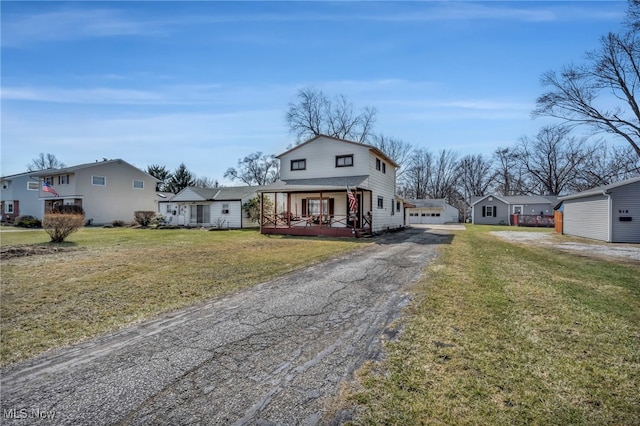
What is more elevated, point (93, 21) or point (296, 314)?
point (93, 21)

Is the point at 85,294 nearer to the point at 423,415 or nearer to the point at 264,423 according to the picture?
the point at 264,423

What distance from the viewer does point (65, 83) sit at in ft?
30.3

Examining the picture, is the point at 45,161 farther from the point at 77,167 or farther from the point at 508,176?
the point at 508,176

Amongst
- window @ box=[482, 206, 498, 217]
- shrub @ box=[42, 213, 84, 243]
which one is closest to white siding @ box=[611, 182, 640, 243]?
shrub @ box=[42, 213, 84, 243]

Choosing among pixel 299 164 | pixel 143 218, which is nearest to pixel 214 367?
pixel 299 164

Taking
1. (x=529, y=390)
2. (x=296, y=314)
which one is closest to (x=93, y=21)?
(x=296, y=314)

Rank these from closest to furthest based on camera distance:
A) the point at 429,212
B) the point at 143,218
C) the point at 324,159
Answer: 1. the point at 324,159
2. the point at 143,218
3. the point at 429,212

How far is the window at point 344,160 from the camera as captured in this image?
20281 millimetres

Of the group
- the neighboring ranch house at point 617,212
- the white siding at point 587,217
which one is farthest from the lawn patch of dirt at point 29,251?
the white siding at point 587,217

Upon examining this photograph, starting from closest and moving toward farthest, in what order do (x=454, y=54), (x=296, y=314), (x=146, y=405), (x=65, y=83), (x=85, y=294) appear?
(x=146, y=405), (x=296, y=314), (x=85, y=294), (x=65, y=83), (x=454, y=54)

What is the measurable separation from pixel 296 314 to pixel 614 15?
23.7 m

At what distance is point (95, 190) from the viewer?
30.2 metres

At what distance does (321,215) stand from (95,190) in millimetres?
25659

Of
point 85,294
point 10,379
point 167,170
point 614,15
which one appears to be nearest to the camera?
point 10,379
